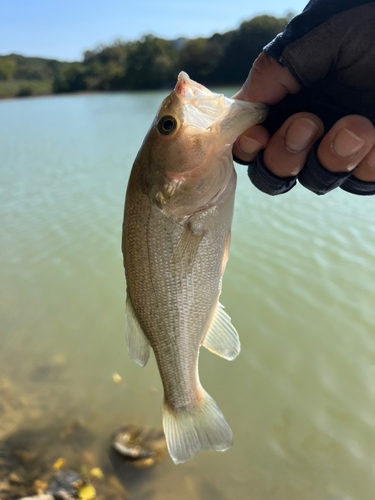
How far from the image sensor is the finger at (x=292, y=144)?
1689 millimetres

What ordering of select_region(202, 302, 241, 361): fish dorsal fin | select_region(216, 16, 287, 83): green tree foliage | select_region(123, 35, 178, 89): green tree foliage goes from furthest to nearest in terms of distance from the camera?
select_region(123, 35, 178, 89): green tree foliage < select_region(216, 16, 287, 83): green tree foliage < select_region(202, 302, 241, 361): fish dorsal fin

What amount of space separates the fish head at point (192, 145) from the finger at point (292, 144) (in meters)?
0.16

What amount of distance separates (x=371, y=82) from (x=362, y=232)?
213 inches

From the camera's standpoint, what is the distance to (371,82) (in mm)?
1599

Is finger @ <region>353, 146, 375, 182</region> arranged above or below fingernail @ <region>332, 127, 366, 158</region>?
below

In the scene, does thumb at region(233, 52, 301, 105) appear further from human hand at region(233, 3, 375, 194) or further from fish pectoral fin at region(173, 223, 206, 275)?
fish pectoral fin at region(173, 223, 206, 275)

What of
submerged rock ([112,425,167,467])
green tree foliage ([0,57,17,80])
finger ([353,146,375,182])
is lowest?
submerged rock ([112,425,167,467])

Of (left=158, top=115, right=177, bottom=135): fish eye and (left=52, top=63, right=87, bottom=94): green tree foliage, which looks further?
(left=52, top=63, right=87, bottom=94): green tree foliage

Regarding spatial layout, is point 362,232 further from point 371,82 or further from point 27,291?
point 27,291

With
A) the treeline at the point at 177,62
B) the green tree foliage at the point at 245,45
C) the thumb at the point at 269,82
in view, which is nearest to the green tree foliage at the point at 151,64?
the treeline at the point at 177,62

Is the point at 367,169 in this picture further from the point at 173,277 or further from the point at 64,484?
the point at 64,484

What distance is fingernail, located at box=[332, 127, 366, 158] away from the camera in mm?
1560

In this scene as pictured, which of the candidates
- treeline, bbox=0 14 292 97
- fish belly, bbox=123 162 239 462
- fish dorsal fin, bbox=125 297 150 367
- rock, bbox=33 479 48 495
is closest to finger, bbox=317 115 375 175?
fish belly, bbox=123 162 239 462

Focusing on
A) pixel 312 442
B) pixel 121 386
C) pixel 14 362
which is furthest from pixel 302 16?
pixel 14 362
